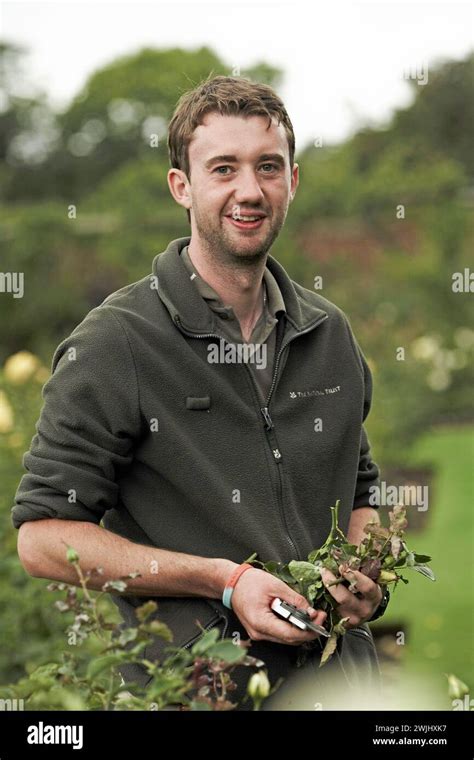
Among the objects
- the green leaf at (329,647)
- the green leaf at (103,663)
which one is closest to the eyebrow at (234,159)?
the green leaf at (329,647)

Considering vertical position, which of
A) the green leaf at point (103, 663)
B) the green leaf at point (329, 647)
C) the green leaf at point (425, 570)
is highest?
the green leaf at point (425, 570)

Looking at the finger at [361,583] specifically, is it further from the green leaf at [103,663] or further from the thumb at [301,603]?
the green leaf at [103,663]

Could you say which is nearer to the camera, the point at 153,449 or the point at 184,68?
the point at 153,449

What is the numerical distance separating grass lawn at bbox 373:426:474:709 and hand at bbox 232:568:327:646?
2.04m

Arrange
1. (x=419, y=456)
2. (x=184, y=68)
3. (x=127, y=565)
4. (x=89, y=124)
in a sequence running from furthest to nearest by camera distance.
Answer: (x=89, y=124), (x=184, y=68), (x=419, y=456), (x=127, y=565)

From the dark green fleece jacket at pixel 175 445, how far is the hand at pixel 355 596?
0.61 feet

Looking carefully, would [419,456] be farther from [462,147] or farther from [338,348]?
[462,147]

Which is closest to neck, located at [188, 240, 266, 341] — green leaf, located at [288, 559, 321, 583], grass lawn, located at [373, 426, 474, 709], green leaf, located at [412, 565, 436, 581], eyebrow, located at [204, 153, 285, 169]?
eyebrow, located at [204, 153, 285, 169]

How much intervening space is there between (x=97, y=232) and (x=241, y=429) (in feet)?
35.0

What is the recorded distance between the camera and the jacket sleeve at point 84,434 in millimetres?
2371

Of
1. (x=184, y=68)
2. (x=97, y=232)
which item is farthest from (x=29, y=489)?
(x=184, y=68)

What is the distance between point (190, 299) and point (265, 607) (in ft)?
2.33

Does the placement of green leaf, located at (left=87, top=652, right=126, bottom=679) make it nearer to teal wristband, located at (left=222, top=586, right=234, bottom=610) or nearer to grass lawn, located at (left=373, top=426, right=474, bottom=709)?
teal wristband, located at (left=222, top=586, right=234, bottom=610)

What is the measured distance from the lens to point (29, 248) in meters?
12.6
